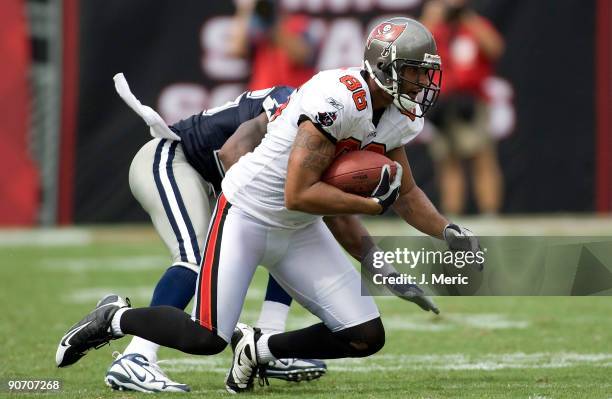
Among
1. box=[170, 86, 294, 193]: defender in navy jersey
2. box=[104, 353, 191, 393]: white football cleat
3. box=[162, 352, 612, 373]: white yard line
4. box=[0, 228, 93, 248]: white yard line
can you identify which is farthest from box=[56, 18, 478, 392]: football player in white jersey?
box=[0, 228, 93, 248]: white yard line

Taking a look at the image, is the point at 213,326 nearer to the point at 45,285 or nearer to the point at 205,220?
the point at 205,220

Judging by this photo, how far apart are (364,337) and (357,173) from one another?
624mm

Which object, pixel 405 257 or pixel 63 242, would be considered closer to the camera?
pixel 405 257

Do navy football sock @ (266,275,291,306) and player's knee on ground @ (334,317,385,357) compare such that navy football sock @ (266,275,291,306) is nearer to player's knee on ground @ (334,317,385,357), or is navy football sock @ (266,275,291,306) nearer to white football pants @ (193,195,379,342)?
white football pants @ (193,195,379,342)

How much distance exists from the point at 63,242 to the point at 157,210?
18.2 feet

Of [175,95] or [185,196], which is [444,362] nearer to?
[185,196]

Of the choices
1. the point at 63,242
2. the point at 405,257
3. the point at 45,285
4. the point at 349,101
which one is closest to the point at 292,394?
the point at 405,257

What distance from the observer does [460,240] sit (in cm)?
450

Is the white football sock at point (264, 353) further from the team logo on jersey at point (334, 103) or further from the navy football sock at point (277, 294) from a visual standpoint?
the team logo on jersey at point (334, 103)

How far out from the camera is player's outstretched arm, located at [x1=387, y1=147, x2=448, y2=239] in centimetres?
462

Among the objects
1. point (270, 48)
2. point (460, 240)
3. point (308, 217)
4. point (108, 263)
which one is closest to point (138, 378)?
point (308, 217)

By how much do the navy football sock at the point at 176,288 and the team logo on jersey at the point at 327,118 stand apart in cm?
95

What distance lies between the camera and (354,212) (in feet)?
13.8

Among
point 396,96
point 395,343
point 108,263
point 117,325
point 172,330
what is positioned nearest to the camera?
point 396,96
